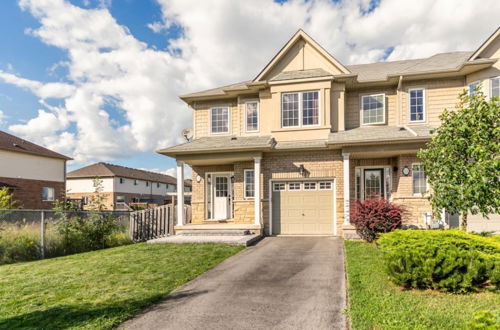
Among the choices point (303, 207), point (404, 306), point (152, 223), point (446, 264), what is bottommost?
point (404, 306)

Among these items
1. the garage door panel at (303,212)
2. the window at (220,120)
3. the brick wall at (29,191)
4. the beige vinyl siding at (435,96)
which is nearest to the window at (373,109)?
the beige vinyl siding at (435,96)

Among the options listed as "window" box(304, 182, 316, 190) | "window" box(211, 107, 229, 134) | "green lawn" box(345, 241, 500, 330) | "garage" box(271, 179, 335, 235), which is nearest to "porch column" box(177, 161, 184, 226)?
"window" box(211, 107, 229, 134)

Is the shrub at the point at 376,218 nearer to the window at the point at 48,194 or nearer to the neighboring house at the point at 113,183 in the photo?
the window at the point at 48,194

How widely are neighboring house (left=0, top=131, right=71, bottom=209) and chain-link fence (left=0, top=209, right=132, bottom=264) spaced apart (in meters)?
13.7

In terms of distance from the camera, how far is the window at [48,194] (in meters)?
27.5

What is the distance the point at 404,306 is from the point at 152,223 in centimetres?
1149

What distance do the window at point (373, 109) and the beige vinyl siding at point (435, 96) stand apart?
0.87 meters

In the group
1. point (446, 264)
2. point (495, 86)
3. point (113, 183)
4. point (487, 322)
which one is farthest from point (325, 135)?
point (113, 183)

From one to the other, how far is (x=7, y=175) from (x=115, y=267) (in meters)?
22.5

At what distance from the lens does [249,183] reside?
48.4 feet

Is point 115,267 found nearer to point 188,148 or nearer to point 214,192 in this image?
point 188,148

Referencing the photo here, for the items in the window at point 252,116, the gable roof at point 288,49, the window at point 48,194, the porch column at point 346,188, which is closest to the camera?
the porch column at point 346,188

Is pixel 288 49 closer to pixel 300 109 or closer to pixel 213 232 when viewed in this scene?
pixel 300 109

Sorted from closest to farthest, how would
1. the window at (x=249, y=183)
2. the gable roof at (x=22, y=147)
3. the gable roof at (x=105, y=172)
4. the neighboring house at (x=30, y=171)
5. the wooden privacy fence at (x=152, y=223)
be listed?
the wooden privacy fence at (x=152, y=223)
the window at (x=249, y=183)
the neighboring house at (x=30, y=171)
the gable roof at (x=22, y=147)
the gable roof at (x=105, y=172)
